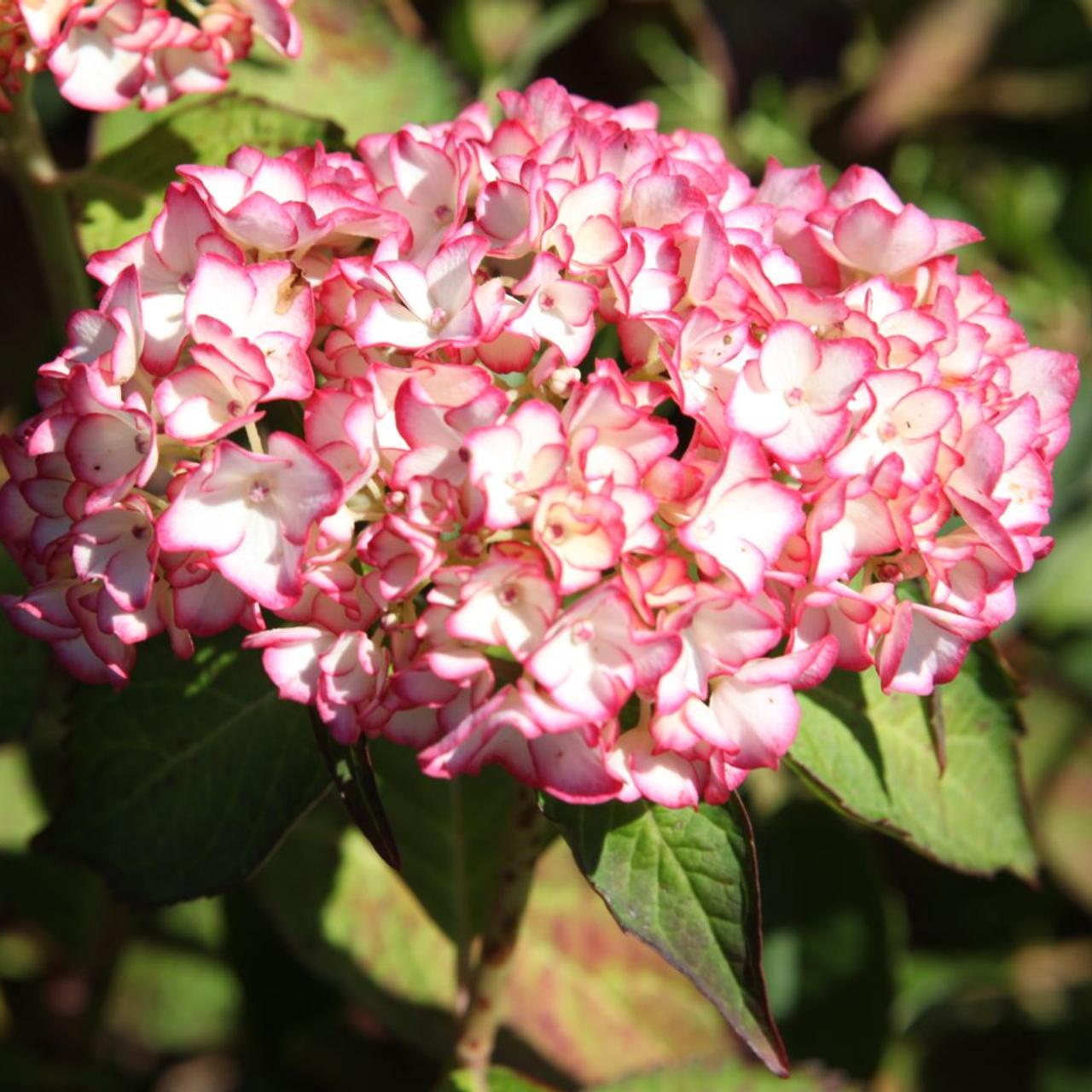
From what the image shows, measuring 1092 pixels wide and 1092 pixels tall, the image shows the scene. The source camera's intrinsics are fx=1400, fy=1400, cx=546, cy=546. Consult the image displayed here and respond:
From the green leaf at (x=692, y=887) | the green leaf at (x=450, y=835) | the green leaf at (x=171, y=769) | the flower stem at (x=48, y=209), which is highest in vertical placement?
the flower stem at (x=48, y=209)

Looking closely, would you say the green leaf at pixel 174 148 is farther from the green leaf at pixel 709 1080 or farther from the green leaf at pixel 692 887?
the green leaf at pixel 709 1080

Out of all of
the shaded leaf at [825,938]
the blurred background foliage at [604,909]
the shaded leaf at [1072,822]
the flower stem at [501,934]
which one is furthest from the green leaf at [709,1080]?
the shaded leaf at [1072,822]

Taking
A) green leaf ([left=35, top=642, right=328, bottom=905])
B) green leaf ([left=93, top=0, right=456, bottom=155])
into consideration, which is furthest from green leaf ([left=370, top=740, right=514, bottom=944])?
green leaf ([left=93, top=0, right=456, bottom=155])

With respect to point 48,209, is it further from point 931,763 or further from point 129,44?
point 931,763

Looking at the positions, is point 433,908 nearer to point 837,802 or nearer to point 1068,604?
point 837,802

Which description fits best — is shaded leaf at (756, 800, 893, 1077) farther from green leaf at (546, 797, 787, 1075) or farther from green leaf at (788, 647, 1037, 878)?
green leaf at (546, 797, 787, 1075)

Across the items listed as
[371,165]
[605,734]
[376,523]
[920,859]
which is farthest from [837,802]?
[920,859]
